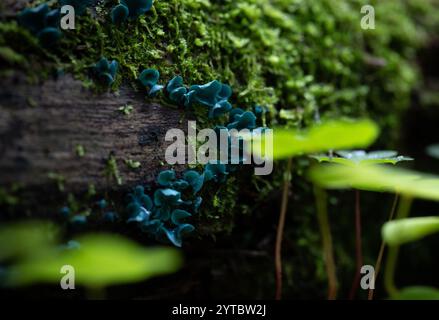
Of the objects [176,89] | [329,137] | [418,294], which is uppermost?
[176,89]

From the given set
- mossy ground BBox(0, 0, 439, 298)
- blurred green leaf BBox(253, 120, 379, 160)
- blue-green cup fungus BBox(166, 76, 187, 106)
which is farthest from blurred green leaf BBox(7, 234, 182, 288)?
blue-green cup fungus BBox(166, 76, 187, 106)

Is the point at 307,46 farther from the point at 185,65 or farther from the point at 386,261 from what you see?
the point at 386,261

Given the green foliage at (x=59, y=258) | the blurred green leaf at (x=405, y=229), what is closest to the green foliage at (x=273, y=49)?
the green foliage at (x=59, y=258)
